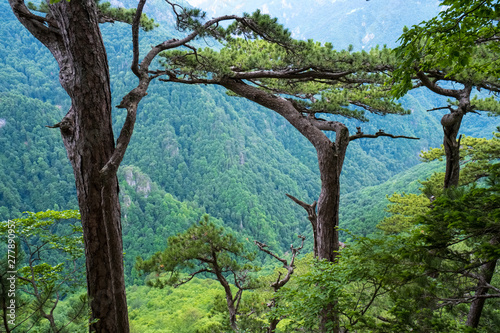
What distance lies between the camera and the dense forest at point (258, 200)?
169 centimetres

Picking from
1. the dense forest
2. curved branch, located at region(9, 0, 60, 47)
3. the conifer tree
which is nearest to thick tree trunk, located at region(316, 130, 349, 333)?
the dense forest

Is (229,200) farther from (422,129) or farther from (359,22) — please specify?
(359,22)

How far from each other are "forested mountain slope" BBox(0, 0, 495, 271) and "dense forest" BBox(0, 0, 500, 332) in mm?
387

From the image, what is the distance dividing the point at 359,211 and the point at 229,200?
3001cm

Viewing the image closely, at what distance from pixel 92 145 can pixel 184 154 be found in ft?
250

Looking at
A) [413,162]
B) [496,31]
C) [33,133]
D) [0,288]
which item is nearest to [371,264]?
[0,288]

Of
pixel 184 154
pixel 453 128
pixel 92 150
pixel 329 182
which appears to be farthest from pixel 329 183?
pixel 184 154

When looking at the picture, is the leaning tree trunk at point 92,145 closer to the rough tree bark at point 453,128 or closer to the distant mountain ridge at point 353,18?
the rough tree bark at point 453,128

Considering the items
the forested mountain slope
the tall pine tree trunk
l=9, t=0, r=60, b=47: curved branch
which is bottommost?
the tall pine tree trunk

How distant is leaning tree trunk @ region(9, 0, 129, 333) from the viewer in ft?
7.40

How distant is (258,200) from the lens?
67.4 metres

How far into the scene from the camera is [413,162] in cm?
7756

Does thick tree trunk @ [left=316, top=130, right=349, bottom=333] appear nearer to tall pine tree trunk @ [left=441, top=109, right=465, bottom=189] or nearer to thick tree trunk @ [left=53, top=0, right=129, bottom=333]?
tall pine tree trunk @ [left=441, top=109, right=465, bottom=189]

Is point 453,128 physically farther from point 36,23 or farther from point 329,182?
point 36,23
